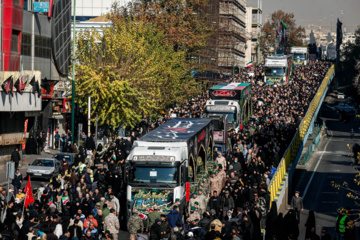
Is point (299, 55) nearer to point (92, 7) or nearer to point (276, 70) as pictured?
point (276, 70)

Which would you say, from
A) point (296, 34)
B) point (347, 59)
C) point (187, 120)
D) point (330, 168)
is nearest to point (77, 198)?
point (187, 120)

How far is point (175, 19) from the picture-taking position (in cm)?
6325

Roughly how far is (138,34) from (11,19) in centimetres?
1346

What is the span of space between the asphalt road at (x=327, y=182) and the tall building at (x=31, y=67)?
55.1ft

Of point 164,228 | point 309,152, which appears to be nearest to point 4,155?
point 309,152

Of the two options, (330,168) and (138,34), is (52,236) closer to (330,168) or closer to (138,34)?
(330,168)

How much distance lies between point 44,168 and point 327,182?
15.7m

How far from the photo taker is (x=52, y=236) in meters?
18.5

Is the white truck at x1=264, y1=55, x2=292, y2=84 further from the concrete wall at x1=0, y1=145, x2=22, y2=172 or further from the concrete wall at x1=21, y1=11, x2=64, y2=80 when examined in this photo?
the concrete wall at x1=0, y1=145, x2=22, y2=172

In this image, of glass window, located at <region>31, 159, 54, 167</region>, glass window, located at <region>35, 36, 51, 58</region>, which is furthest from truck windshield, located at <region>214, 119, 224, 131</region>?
glass window, located at <region>35, 36, 51, 58</region>

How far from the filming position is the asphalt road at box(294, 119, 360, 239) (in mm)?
31250

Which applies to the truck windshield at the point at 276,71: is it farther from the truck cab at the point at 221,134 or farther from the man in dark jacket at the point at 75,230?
the man in dark jacket at the point at 75,230

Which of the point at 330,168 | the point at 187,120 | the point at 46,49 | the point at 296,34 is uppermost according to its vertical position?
the point at 296,34

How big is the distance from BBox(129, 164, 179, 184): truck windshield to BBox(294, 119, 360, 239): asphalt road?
6.18m
